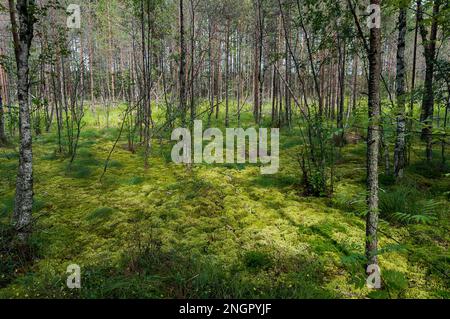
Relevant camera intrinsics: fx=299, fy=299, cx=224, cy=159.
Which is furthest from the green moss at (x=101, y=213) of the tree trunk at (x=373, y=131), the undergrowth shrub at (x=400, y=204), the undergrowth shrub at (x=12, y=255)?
the undergrowth shrub at (x=400, y=204)

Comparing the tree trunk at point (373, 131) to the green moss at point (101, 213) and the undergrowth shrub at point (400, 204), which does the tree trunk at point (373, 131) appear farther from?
the green moss at point (101, 213)

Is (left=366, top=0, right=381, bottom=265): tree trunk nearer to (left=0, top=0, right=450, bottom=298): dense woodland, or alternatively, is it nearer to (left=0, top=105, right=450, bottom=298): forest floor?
(left=0, top=0, right=450, bottom=298): dense woodland

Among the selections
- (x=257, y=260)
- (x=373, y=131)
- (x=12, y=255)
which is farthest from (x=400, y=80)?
(x=12, y=255)

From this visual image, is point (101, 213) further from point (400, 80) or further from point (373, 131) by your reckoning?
point (400, 80)

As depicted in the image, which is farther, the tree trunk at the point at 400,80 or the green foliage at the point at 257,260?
the tree trunk at the point at 400,80

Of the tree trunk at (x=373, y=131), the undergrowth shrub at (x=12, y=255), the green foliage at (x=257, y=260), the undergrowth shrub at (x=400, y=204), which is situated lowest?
the green foliage at (x=257, y=260)

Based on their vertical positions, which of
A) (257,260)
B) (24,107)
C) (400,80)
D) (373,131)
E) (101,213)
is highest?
(400,80)

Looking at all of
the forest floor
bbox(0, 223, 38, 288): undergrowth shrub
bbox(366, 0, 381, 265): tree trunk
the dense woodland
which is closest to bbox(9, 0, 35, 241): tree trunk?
the dense woodland

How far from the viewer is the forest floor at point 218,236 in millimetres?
3479

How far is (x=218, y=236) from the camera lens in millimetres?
4891

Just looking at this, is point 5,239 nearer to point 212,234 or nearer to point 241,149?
point 212,234

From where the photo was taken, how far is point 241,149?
11211 mm

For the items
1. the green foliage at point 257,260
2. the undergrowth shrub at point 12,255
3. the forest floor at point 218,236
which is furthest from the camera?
the green foliage at point 257,260

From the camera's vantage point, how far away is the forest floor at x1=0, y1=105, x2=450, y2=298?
137 inches
